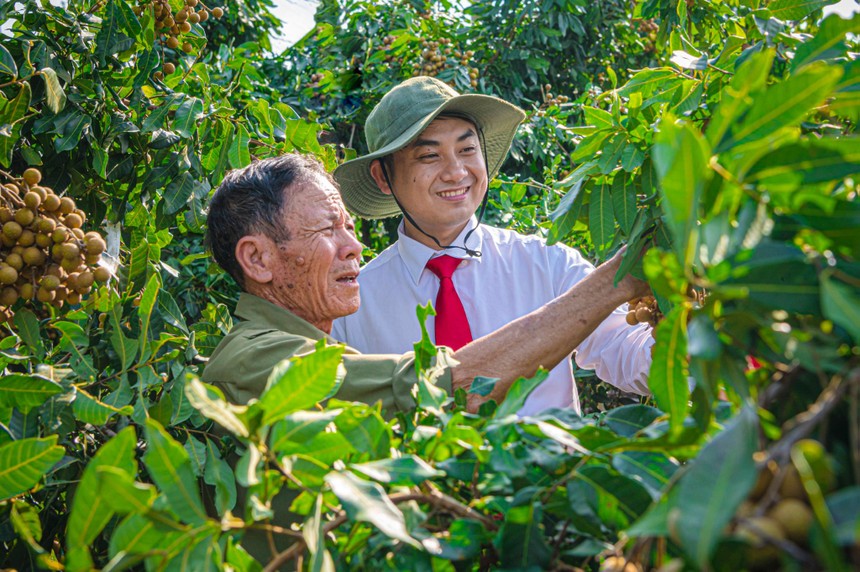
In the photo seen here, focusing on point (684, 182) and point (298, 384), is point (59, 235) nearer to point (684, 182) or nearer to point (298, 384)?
point (298, 384)

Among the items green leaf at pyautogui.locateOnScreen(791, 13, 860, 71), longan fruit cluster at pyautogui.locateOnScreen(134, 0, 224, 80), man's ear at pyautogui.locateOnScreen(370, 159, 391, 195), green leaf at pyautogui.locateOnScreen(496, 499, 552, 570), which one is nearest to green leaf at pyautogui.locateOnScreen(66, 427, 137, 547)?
green leaf at pyautogui.locateOnScreen(496, 499, 552, 570)

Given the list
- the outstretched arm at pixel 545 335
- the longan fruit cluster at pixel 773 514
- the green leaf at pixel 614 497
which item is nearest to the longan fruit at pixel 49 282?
the outstretched arm at pixel 545 335

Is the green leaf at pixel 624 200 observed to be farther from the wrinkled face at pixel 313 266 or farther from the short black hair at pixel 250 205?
the short black hair at pixel 250 205

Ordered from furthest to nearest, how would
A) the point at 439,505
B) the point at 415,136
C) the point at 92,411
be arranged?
the point at 415,136 < the point at 92,411 < the point at 439,505

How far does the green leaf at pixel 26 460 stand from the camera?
1044 millimetres

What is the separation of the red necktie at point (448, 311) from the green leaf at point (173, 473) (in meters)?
1.95

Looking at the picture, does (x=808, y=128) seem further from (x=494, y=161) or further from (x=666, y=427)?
(x=494, y=161)

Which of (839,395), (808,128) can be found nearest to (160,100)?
(808,128)

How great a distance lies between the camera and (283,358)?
1.89 metres

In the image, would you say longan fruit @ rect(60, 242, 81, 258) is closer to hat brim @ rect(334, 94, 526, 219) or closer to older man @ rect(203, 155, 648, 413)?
older man @ rect(203, 155, 648, 413)

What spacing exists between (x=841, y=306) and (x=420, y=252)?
2486 mm

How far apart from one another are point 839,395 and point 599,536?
33cm

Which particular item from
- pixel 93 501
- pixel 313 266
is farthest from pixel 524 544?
pixel 313 266

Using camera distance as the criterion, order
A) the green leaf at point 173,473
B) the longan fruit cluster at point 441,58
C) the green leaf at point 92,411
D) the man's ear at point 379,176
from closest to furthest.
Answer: the green leaf at point 173,473 → the green leaf at point 92,411 → the man's ear at point 379,176 → the longan fruit cluster at point 441,58
